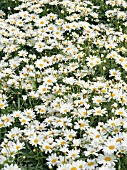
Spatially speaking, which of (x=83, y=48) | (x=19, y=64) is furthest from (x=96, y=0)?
(x=19, y=64)

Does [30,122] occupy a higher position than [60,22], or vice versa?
[60,22]

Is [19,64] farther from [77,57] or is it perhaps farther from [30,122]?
[30,122]

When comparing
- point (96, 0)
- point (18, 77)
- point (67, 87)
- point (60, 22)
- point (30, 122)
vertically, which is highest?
point (96, 0)

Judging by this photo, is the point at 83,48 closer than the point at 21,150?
No

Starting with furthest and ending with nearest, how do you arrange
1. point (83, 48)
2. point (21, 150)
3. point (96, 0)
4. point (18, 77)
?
point (96, 0) < point (83, 48) < point (18, 77) < point (21, 150)

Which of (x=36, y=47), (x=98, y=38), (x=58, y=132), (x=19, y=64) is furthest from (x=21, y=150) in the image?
(x=98, y=38)

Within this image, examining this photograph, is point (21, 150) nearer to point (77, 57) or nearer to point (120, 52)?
point (77, 57)

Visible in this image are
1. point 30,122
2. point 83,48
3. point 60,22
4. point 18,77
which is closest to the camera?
point 30,122
